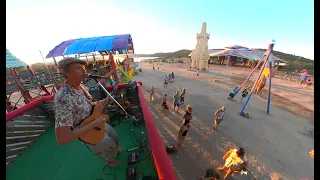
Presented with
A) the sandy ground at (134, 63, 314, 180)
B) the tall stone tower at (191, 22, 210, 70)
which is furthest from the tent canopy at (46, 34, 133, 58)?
the tall stone tower at (191, 22, 210, 70)

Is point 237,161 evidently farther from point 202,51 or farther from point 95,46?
point 202,51

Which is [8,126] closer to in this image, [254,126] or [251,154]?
[251,154]

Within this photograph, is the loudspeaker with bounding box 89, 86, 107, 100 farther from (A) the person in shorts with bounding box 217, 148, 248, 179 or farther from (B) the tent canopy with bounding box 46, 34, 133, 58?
(A) the person in shorts with bounding box 217, 148, 248, 179

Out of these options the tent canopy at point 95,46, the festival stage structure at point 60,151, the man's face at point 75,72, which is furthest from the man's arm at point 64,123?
the tent canopy at point 95,46

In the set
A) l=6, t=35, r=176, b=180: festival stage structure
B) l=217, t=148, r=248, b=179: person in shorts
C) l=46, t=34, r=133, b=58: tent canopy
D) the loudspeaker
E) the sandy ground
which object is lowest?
the sandy ground

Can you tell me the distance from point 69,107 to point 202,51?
77.7ft

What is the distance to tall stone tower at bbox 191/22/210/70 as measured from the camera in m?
21.6

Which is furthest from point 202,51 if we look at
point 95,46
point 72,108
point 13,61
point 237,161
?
point 72,108

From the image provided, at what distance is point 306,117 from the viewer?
8.02 meters

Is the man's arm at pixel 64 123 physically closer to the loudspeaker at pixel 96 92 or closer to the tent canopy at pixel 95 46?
the loudspeaker at pixel 96 92

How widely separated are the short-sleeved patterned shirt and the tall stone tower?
23.3 metres

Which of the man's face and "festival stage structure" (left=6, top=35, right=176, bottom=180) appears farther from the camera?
"festival stage structure" (left=6, top=35, right=176, bottom=180)

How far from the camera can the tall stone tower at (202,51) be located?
21609mm

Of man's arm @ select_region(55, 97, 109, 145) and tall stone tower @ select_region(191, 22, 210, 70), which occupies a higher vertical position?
tall stone tower @ select_region(191, 22, 210, 70)
